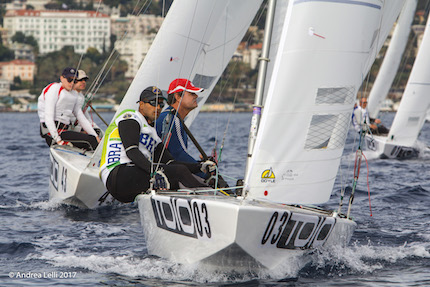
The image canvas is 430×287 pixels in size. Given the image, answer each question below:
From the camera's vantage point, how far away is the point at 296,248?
15.7 feet

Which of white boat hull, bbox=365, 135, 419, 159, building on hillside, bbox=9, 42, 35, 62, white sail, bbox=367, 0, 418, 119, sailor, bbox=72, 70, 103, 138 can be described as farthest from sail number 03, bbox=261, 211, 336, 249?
building on hillside, bbox=9, 42, 35, 62

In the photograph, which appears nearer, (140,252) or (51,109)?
(140,252)

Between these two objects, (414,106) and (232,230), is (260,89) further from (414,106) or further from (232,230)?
(414,106)

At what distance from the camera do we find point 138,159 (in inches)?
208

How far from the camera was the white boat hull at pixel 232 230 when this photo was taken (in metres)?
4.45

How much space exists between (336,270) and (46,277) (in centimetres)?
190

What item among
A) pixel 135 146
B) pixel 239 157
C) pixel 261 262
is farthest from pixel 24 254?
pixel 239 157

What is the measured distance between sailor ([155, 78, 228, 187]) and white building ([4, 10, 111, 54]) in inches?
5120

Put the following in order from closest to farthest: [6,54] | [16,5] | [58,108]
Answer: [58,108], [6,54], [16,5]

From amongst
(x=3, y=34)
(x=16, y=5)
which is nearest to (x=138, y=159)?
(x=3, y=34)

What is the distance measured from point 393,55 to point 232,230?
17014 millimetres

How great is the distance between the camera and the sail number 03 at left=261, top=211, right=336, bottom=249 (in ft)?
14.9

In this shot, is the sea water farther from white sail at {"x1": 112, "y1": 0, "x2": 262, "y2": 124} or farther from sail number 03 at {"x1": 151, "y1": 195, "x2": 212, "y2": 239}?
white sail at {"x1": 112, "y1": 0, "x2": 262, "y2": 124}

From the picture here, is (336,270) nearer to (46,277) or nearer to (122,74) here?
(46,277)
